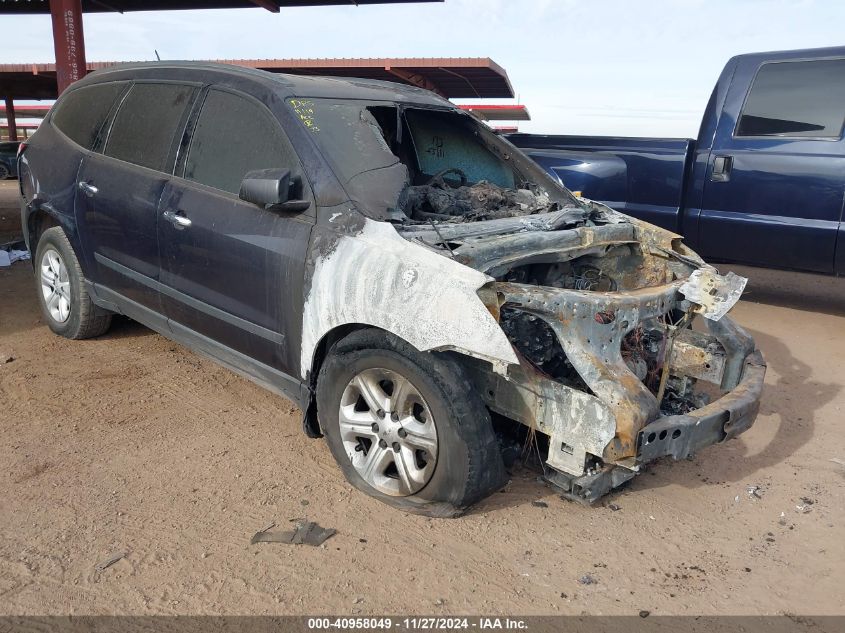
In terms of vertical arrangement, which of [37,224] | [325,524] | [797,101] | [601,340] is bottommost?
[325,524]

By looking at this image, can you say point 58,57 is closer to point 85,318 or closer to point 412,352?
point 85,318

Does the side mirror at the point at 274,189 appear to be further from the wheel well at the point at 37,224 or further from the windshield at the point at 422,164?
the wheel well at the point at 37,224

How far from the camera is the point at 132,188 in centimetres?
401

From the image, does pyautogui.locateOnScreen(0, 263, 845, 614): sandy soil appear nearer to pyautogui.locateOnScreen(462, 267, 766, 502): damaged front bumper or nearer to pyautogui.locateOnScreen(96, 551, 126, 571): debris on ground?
pyautogui.locateOnScreen(96, 551, 126, 571): debris on ground

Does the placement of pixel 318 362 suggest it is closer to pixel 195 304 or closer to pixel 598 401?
pixel 195 304

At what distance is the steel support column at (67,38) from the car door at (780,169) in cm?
848

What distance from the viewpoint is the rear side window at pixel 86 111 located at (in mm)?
4535

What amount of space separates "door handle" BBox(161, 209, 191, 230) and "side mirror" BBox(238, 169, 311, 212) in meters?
0.52

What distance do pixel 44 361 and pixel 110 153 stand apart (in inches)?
58.7

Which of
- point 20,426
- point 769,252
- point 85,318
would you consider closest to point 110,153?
point 85,318

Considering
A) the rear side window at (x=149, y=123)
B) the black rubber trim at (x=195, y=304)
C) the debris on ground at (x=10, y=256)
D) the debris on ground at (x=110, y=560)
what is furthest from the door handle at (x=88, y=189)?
the debris on ground at (x=10, y=256)

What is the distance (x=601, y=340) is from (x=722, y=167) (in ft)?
13.1

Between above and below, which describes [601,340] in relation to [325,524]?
above

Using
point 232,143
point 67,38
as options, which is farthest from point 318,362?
point 67,38
